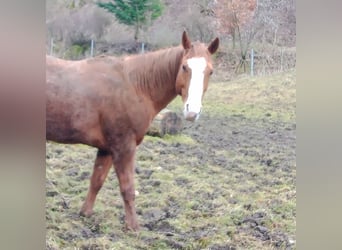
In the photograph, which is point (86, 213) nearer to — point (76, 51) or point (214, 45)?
point (76, 51)

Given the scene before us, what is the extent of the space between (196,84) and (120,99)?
27cm

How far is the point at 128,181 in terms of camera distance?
178cm

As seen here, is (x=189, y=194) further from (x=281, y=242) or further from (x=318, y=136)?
(x=318, y=136)

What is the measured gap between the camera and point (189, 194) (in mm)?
1775

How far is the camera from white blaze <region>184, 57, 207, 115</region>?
173cm

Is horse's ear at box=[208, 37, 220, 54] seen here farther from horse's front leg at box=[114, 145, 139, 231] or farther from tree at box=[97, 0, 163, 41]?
horse's front leg at box=[114, 145, 139, 231]

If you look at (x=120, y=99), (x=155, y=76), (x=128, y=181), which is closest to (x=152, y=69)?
(x=155, y=76)

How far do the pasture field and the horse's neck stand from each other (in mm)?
56

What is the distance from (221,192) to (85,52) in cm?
68

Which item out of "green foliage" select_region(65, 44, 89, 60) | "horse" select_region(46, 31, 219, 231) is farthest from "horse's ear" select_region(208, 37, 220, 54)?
"green foliage" select_region(65, 44, 89, 60)

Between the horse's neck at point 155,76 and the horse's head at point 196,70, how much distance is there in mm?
65

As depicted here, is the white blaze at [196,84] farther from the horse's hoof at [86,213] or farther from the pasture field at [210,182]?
the horse's hoof at [86,213]

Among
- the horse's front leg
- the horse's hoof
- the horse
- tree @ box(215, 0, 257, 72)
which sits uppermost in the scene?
tree @ box(215, 0, 257, 72)

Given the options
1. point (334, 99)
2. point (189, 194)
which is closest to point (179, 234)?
point (189, 194)
